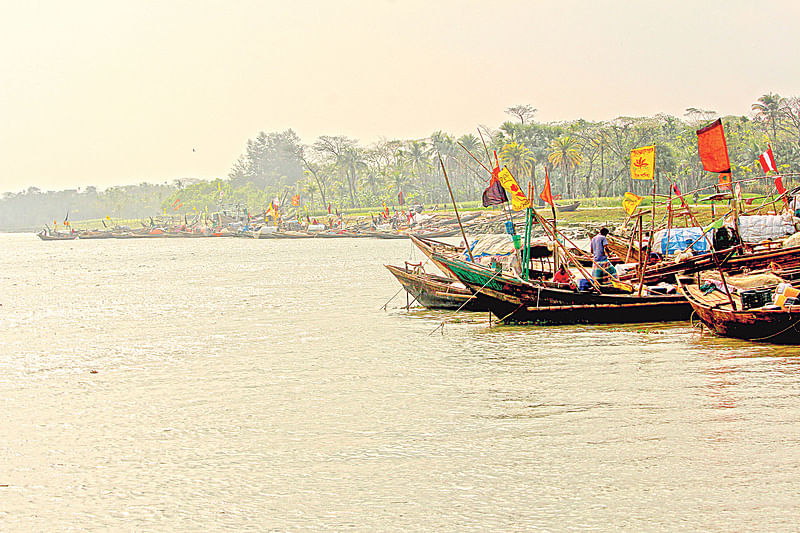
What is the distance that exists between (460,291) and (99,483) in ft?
41.0

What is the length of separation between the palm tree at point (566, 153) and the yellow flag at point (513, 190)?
5923cm

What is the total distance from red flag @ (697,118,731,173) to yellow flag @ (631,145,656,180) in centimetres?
439

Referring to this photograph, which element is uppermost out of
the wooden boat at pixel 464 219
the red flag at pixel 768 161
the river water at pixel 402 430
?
the red flag at pixel 768 161

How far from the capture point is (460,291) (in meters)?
19.7

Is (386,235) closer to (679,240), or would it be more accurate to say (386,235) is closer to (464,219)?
(464,219)

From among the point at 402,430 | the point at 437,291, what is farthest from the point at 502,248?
the point at 402,430

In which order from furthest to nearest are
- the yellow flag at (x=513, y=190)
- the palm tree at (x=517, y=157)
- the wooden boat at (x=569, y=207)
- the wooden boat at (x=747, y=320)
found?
the palm tree at (x=517, y=157), the wooden boat at (x=569, y=207), the yellow flag at (x=513, y=190), the wooden boat at (x=747, y=320)

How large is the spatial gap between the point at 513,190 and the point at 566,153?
60612 mm

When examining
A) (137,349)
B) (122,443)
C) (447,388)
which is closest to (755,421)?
(447,388)

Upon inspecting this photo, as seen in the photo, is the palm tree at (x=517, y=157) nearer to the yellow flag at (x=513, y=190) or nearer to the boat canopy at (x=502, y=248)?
the boat canopy at (x=502, y=248)

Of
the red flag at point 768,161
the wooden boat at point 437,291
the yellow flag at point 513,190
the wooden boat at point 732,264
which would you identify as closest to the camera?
the wooden boat at point 732,264

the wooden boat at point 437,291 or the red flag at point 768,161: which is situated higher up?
the red flag at point 768,161

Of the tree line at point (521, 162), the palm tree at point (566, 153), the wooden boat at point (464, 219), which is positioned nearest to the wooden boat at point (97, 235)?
the tree line at point (521, 162)

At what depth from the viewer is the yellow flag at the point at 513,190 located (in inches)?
693
